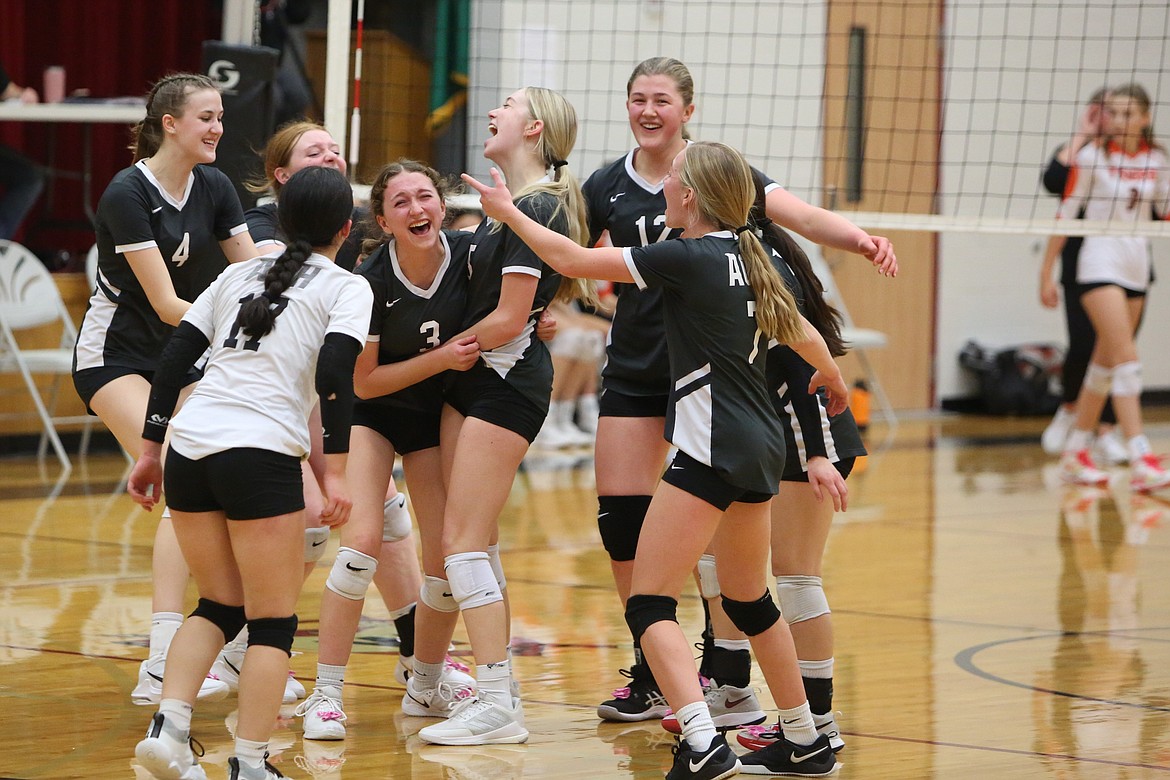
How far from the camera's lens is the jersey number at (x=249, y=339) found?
3.19 m

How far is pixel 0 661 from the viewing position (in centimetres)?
431

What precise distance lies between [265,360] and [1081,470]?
21.0 feet

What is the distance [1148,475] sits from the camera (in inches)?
325

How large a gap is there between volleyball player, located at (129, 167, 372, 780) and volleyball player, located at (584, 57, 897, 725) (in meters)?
0.88

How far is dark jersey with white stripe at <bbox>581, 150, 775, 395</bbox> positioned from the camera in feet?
12.9

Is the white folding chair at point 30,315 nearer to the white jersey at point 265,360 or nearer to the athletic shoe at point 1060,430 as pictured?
the white jersey at point 265,360

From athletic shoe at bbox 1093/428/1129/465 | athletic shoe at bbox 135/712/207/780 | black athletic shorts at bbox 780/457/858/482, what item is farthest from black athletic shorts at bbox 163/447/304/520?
athletic shoe at bbox 1093/428/1129/465

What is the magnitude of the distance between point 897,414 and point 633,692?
8.87 m

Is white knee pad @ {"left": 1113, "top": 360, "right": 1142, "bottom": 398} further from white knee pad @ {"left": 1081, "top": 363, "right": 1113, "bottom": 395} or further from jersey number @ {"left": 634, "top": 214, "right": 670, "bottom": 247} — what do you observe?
jersey number @ {"left": 634, "top": 214, "right": 670, "bottom": 247}

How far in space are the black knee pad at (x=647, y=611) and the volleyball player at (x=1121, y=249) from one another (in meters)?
5.30

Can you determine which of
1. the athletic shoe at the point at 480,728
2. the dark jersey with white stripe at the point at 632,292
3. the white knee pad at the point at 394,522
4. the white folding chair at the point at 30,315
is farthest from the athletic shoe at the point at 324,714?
the white folding chair at the point at 30,315

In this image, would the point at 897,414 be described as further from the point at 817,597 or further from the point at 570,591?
the point at 817,597

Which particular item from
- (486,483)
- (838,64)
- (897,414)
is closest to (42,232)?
(838,64)

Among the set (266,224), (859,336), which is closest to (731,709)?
(266,224)
